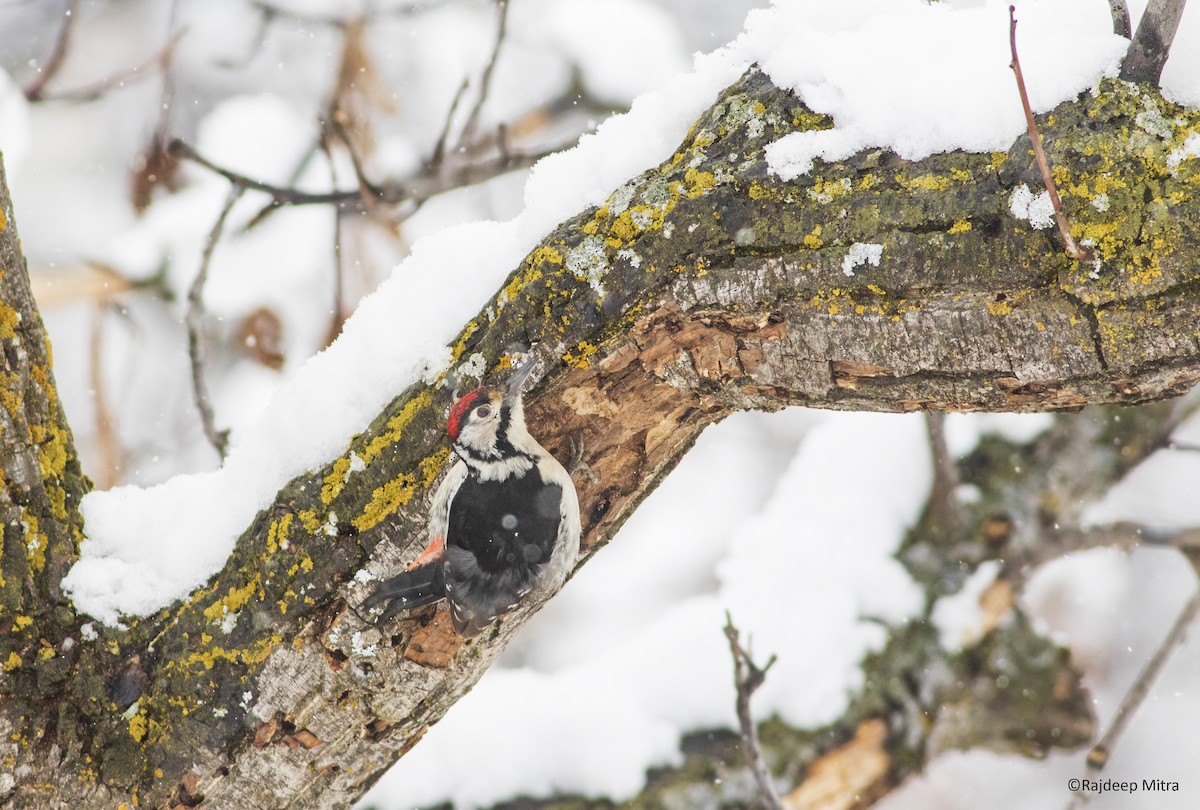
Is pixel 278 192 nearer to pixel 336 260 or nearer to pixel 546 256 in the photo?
pixel 336 260

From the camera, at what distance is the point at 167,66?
4.66 metres

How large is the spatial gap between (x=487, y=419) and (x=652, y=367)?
1.03 feet

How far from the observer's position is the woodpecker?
1.62 metres

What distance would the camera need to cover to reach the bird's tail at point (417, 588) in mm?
1623

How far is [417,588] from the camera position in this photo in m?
1.62

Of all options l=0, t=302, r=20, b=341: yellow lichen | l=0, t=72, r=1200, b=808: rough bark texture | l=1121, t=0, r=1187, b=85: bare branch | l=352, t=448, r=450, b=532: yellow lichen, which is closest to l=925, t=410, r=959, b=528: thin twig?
l=0, t=72, r=1200, b=808: rough bark texture

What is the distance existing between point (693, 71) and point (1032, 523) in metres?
2.17

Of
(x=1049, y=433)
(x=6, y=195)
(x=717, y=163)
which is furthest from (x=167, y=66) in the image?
(x=1049, y=433)

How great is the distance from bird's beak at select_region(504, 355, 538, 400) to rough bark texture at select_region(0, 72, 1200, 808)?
37mm

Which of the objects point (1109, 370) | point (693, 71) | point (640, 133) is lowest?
point (1109, 370)

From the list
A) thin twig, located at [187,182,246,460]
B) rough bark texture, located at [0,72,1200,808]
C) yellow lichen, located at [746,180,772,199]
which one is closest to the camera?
rough bark texture, located at [0,72,1200,808]

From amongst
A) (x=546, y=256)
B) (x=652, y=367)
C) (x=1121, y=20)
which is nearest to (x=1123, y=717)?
(x=652, y=367)

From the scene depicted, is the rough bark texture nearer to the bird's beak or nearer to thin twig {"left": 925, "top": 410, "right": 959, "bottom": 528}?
the bird's beak

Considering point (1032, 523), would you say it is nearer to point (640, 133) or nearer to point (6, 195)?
point (640, 133)
